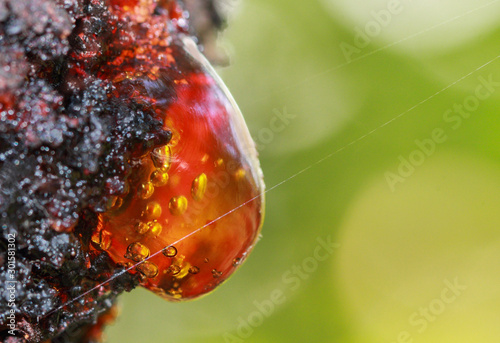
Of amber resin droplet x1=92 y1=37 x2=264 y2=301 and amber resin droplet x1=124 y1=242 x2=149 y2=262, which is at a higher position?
amber resin droplet x1=92 y1=37 x2=264 y2=301

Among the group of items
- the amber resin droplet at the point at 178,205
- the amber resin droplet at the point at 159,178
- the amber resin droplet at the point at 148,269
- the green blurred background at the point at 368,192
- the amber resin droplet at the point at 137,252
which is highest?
the amber resin droplet at the point at 159,178

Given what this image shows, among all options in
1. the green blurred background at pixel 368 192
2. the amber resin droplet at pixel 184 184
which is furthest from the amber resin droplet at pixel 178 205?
the green blurred background at pixel 368 192

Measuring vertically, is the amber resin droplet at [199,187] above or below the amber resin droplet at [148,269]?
above

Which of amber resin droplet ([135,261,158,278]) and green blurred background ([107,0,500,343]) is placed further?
green blurred background ([107,0,500,343])

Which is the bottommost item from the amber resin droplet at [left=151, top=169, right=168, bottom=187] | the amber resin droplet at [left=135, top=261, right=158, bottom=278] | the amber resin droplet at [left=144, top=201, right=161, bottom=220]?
the amber resin droplet at [left=135, top=261, right=158, bottom=278]

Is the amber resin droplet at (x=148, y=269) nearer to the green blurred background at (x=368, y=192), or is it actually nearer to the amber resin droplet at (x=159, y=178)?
the amber resin droplet at (x=159, y=178)

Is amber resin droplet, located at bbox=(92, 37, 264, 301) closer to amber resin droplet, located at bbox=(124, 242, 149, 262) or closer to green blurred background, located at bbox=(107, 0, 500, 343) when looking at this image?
amber resin droplet, located at bbox=(124, 242, 149, 262)

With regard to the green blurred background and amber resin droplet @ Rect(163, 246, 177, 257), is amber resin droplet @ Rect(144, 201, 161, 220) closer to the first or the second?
amber resin droplet @ Rect(163, 246, 177, 257)

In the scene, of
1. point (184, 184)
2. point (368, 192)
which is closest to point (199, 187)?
point (184, 184)

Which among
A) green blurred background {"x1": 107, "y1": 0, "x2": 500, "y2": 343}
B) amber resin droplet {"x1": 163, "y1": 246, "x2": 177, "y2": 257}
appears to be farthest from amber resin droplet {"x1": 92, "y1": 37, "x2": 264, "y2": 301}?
green blurred background {"x1": 107, "y1": 0, "x2": 500, "y2": 343}
